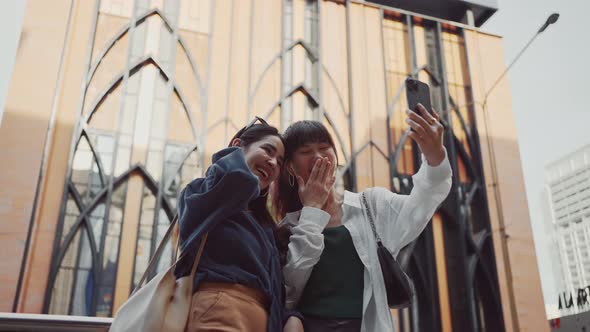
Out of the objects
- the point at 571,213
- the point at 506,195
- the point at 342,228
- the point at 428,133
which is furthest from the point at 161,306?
the point at 571,213

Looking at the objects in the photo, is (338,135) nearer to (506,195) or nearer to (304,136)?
(506,195)

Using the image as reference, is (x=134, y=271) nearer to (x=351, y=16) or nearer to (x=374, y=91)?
(x=374, y=91)

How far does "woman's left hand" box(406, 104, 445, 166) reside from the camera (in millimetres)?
1659

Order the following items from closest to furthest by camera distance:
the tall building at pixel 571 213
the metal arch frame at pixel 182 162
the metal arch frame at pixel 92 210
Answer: the metal arch frame at pixel 92 210
the metal arch frame at pixel 182 162
the tall building at pixel 571 213

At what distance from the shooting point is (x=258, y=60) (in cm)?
804

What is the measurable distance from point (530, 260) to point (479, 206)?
3.99 feet

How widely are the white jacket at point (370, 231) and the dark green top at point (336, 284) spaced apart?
0.10 feet

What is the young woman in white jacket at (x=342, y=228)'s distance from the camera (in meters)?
1.56

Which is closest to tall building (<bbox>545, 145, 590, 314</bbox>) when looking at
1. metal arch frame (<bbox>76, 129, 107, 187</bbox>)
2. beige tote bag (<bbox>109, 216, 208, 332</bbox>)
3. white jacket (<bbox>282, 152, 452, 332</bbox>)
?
metal arch frame (<bbox>76, 129, 107, 187</bbox>)

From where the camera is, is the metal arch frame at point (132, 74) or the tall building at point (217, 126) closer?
the tall building at point (217, 126)

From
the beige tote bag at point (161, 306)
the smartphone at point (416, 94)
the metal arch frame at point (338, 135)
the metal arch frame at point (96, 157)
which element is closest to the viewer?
the beige tote bag at point (161, 306)

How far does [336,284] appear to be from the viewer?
1616 mm

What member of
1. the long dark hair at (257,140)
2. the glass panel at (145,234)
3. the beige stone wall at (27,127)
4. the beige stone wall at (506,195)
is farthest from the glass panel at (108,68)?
the beige stone wall at (506,195)

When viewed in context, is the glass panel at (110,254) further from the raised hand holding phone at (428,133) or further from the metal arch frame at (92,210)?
the raised hand holding phone at (428,133)
